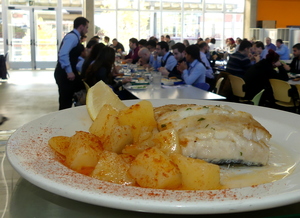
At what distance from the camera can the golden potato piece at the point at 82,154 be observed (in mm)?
1015

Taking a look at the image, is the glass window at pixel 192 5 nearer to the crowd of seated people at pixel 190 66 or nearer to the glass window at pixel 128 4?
the glass window at pixel 128 4

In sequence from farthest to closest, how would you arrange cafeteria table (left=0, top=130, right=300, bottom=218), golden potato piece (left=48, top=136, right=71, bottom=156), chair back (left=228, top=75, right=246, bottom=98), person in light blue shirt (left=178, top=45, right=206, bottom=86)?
chair back (left=228, top=75, right=246, bottom=98)
person in light blue shirt (left=178, top=45, right=206, bottom=86)
golden potato piece (left=48, top=136, right=71, bottom=156)
cafeteria table (left=0, top=130, right=300, bottom=218)

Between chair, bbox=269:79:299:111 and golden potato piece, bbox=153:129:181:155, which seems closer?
golden potato piece, bbox=153:129:181:155

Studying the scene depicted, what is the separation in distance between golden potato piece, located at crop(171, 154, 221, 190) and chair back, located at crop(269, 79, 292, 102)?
16.9ft

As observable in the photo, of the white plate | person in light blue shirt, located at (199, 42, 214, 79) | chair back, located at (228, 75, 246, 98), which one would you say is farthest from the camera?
person in light blue shirt, located at (199, 42, 214, 79)

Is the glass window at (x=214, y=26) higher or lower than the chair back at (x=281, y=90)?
higher

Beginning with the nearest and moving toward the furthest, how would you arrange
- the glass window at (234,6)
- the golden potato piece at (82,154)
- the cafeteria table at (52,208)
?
the cafeteria table at (52,208) → the golden potato piece at (82,154) → the glass window at (234,6)

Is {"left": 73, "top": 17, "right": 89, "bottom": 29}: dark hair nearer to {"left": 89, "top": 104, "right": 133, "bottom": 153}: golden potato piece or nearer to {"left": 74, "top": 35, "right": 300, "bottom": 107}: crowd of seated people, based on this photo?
{"left": 74, "top": 35, "right": 300, "bottom": 107}: crowd of seated people

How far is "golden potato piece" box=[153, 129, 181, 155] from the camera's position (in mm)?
1051

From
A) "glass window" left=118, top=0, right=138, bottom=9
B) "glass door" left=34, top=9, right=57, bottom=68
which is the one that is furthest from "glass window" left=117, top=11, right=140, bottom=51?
"glass door" left=34, top=9, right=57, bottom=68

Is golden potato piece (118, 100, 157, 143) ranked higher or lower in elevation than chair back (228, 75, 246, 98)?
higher

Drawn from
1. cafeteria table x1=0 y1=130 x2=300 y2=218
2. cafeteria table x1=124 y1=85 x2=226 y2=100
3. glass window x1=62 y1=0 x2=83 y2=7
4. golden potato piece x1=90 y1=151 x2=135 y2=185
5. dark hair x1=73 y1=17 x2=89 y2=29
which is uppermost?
glass window x1=62 y1=0 x2=83 y2=7

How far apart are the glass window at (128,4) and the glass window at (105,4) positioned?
0.28 m

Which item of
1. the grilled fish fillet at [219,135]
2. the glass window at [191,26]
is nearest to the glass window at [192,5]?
the glass window at [191,26]
